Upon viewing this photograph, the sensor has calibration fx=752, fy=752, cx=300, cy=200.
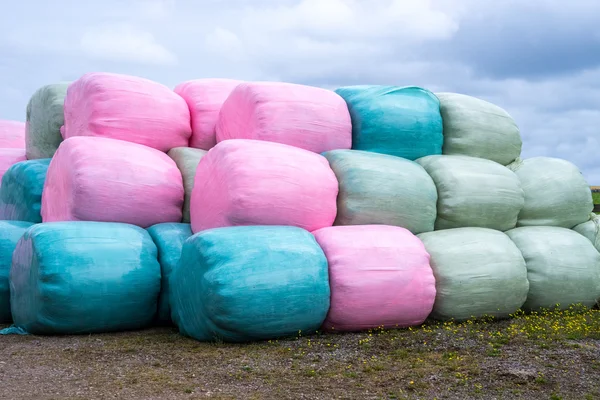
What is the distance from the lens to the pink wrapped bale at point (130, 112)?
695cm

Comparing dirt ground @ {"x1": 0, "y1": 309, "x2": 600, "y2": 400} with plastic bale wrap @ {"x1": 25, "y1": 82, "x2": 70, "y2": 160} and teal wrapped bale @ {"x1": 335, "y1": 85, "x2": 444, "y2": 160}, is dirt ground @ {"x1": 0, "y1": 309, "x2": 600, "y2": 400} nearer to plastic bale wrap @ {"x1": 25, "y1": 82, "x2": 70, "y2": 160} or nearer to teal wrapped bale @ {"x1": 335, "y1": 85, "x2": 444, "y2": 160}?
teal wrapped bale @ {"x1": 335, "y1": 85, "x2": 444, "y2": 160}

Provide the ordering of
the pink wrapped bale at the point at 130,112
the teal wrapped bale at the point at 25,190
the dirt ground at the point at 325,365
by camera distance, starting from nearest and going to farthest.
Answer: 1. the dirt ground at the point at 325,365
2. the pink wrapped bale at the point at 130,112
3. the teal wrapped bale at the point at 25,190

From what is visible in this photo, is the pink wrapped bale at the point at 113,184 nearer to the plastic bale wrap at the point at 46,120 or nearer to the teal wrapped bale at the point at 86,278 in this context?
the teal wrapped bale at the point at 86,278

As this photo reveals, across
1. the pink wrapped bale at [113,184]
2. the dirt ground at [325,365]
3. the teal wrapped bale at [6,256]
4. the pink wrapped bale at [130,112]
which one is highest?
the pink wrapped bale at [130,112]

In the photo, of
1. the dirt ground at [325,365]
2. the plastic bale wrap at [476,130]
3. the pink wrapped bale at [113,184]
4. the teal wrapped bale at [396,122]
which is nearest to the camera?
the dirt ground at [325,365]

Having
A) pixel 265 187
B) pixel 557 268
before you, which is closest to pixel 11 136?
pixel 265 187

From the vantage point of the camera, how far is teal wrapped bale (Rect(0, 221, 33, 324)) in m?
6.54

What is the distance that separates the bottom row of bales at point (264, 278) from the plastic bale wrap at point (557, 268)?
0.04 ft

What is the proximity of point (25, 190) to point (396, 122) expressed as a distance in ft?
12.0

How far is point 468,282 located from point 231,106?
2635 mm

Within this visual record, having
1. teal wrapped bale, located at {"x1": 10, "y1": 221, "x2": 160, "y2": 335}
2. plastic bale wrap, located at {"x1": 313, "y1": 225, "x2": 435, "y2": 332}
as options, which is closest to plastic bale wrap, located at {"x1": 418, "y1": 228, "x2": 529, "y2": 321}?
plastic bale wrap, located at {"x1": 313, "y1": 225, "x2": 435, "y2": 332}

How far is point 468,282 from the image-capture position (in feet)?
19.6

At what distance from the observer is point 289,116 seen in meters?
6.54

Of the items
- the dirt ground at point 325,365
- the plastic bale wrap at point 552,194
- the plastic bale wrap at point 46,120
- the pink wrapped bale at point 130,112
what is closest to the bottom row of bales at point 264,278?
the dirt ground at point 325,365
